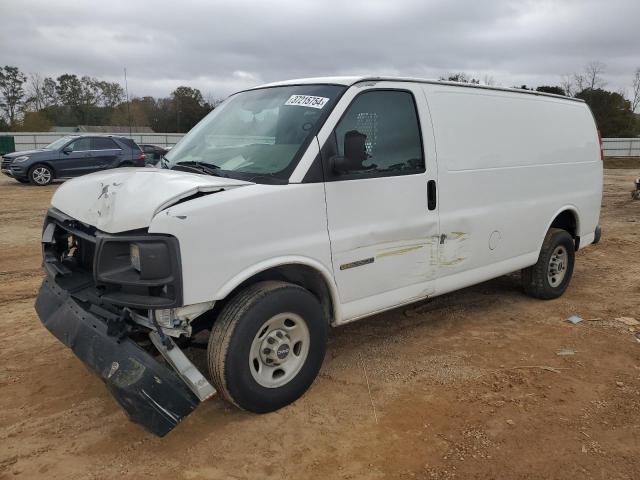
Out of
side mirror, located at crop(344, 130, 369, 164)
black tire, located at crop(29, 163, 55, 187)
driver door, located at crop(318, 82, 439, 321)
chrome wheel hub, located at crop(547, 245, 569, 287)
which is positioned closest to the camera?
side mirror, located at crop(344, 130, 369, 164)

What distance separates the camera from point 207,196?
119 inches

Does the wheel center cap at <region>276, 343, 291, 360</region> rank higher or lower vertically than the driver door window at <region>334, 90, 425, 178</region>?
lower

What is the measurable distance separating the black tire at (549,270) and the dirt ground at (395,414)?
0.49 meters

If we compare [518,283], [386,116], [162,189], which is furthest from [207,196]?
[518,283]

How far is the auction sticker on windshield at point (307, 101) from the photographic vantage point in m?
3.65

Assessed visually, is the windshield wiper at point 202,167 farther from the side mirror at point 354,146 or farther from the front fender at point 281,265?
the side mirror at point 354,146

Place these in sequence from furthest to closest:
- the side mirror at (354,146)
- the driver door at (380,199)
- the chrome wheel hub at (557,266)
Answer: the chrome wheel hub at (557,266) → the driver door at (380,199) → the side mirror at (354,146)

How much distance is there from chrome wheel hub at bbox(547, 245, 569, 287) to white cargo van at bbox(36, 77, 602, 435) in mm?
974

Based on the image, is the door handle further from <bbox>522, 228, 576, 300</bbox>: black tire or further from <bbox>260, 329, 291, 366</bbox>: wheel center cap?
<bbox>522, 228, 576, 300</bbox>: black tire

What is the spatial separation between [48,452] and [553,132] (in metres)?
5.18

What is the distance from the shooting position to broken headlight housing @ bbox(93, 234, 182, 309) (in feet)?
9.27

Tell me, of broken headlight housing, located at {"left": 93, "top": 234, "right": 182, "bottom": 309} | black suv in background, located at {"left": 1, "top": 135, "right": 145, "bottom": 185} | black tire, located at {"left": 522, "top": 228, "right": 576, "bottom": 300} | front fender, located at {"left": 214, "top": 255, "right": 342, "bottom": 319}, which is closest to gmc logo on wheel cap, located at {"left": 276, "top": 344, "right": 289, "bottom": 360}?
front fender, located at {"left": 214, "top": 255, "right": 342, "bottom": 319}

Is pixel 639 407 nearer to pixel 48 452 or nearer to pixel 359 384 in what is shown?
pixel 359 384

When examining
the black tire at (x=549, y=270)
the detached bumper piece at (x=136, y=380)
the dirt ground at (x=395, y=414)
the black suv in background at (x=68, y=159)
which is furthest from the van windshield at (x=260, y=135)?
the black suv in background at (x=68, y=159)
